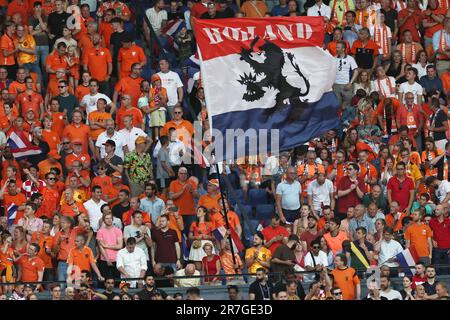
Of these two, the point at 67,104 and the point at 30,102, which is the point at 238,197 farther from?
the point at 30,102

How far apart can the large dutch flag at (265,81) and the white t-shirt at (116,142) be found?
10.9 ft

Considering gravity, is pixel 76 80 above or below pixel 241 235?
above

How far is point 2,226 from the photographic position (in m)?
28.7

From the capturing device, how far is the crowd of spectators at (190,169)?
27.9 m

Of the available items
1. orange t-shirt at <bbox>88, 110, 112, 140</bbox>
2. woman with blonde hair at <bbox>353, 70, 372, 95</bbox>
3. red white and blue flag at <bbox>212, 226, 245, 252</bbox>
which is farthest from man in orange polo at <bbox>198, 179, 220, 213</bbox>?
woman with blonde hair at <bbox>353, 70, 372, 95</bbox>

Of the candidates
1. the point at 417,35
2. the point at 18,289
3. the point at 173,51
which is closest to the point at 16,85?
the point at 173,51


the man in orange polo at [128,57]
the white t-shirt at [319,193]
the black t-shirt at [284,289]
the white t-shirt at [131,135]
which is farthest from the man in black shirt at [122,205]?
the man in orange polo at [128,57]

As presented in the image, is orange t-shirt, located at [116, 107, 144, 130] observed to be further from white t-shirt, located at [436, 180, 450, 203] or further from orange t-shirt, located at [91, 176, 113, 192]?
white t-shirt, located at [436, 180, 450, 203]

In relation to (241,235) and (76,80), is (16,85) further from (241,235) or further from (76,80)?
(241,235)

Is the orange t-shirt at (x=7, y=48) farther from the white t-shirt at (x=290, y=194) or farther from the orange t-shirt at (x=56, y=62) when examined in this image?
the white t-shirt at (x=290, y=194)

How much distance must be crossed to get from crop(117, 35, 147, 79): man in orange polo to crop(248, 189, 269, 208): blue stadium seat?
3.66 m
